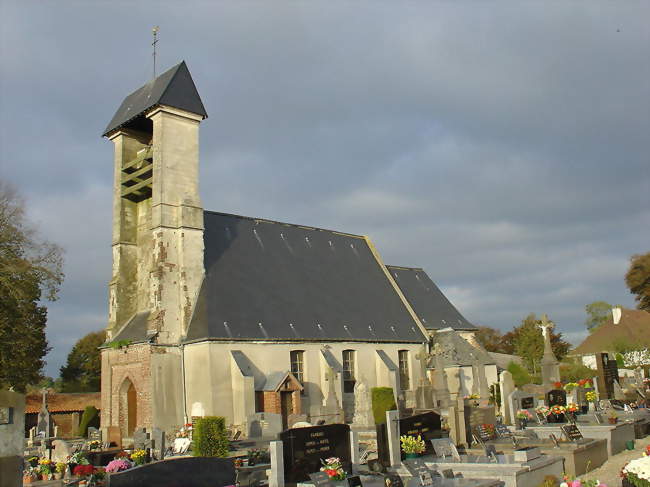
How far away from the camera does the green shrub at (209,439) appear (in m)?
17.5

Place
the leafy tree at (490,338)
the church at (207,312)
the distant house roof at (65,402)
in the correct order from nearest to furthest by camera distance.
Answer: the church at (207,312) → the distant house roof at (65,402) → the leafy tree at (490,338)

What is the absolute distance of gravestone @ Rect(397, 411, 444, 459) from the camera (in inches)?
551

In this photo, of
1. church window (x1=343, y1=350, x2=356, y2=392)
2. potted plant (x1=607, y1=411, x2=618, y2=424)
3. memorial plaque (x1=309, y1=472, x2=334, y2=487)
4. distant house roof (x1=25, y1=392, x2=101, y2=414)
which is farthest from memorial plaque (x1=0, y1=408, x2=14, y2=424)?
distant house roof (x1=25, y1=392, x2=101, y2=414)

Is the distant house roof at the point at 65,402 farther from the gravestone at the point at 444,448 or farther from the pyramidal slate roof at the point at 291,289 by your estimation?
the gravestone at the point at 444,448

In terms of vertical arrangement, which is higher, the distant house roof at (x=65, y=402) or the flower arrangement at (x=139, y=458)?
the distant house roof at (x=65, y=402)

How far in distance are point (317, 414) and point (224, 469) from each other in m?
15.2

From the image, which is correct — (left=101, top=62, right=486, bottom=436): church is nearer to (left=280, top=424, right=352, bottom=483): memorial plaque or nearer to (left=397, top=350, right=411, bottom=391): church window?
(left=397, top=350, right=411, bottom=391): church window

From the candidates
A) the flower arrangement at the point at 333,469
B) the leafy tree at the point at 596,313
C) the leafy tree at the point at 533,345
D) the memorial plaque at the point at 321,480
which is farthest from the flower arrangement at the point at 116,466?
the leafy tree at the point at 596,313

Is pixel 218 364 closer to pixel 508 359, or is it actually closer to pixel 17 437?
pixel 17 437

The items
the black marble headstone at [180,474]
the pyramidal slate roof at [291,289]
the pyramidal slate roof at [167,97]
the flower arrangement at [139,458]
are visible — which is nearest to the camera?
the black marble headstone at [180,474]

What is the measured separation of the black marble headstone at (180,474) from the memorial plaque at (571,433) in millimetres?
8642

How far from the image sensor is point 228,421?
23.5 m

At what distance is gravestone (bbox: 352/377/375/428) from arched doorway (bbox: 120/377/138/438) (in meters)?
8.79

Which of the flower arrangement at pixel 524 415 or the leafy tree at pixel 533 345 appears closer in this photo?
the flower arrangement at pixel 524 415
